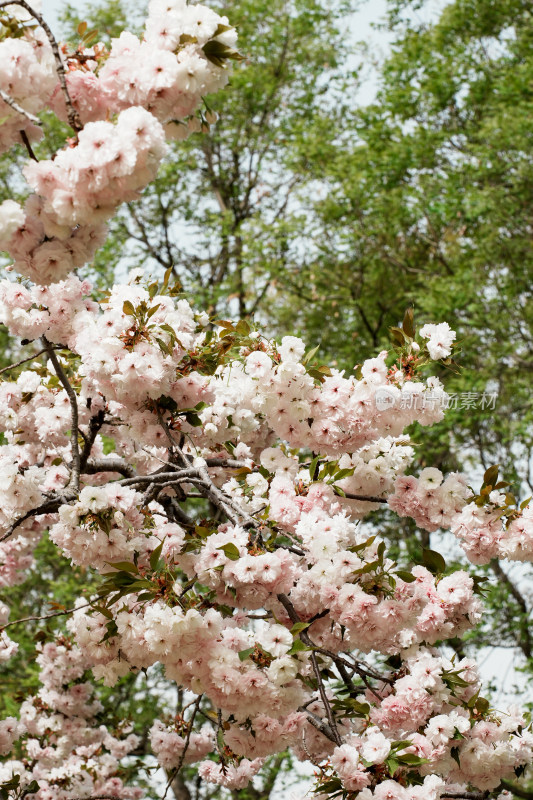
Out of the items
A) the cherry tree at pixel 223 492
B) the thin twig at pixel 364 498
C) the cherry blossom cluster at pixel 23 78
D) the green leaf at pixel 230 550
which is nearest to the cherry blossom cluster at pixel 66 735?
the cherry tree at pixel 223 492

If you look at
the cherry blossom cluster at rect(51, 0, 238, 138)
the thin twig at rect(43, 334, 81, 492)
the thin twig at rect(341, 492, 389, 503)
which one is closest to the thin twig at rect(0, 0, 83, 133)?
the cherry blossom cluster at rect(51, 0, 238, 138)

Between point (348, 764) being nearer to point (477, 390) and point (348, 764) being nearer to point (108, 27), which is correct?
point (477, 390)

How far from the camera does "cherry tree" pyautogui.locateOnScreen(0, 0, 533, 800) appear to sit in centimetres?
247

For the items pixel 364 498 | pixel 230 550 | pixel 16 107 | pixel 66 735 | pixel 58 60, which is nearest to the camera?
pixel 16 107

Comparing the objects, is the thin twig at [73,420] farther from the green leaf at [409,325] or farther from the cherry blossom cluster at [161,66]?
the green leaf at [409,325]

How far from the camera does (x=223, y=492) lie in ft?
11.6

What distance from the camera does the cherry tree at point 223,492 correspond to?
2.47m

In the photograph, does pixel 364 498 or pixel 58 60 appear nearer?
pixel 58 60

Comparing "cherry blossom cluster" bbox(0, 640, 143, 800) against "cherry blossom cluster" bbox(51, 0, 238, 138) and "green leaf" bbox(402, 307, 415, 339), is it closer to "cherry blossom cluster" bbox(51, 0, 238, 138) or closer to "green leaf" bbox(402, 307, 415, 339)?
"green leaf" bbox(402, 307, 415, 339)

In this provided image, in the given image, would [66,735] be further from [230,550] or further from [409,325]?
[409,325]

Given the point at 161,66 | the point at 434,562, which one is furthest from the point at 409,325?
the point at 161,66

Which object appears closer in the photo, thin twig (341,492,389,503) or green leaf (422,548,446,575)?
green leaf (422,548,446,575)

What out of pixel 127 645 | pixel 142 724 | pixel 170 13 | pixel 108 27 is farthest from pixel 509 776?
pixel 108 27

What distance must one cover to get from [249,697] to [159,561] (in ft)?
1.78
